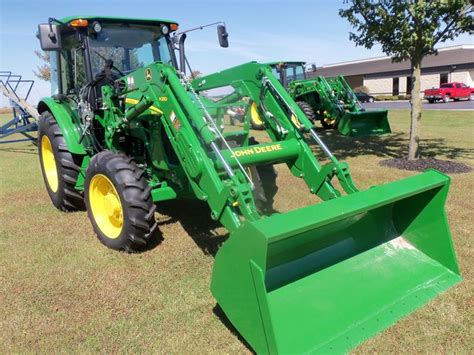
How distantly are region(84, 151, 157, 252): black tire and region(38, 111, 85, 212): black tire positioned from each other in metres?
1.20

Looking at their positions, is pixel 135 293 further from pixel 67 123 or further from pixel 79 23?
pixel 79 23

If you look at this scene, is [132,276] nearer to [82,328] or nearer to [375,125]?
[82,328]

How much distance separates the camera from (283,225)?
2486mm

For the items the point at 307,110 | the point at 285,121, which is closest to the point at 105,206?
the point at 285,121

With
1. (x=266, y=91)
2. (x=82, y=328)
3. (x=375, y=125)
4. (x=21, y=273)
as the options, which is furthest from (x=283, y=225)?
(x=375, y=125)

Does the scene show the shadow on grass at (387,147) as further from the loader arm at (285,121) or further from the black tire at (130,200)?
the black tire at (130,200)

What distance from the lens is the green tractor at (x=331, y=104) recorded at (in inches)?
468

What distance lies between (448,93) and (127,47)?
30503 mm

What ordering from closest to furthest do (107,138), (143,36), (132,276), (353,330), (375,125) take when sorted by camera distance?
(353,330)
(132,276)
(107,138)
(143,36)
(375,125)

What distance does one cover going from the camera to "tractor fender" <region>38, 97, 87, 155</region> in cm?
491

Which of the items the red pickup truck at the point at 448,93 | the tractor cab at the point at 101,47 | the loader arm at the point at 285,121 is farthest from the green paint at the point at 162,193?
the red pickup truck at the point at 448,93

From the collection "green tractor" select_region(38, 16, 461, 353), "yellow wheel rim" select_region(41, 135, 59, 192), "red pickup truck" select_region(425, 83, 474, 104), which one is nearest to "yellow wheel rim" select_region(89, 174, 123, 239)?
"green tractor" select_region(38, 16, 461, 353)

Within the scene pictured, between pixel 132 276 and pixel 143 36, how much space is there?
2971mm

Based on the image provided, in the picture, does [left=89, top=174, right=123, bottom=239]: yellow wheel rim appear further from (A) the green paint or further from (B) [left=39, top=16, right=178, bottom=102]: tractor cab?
(B) [left=39, top=16, right=178, bottom=102]: tractor cab
